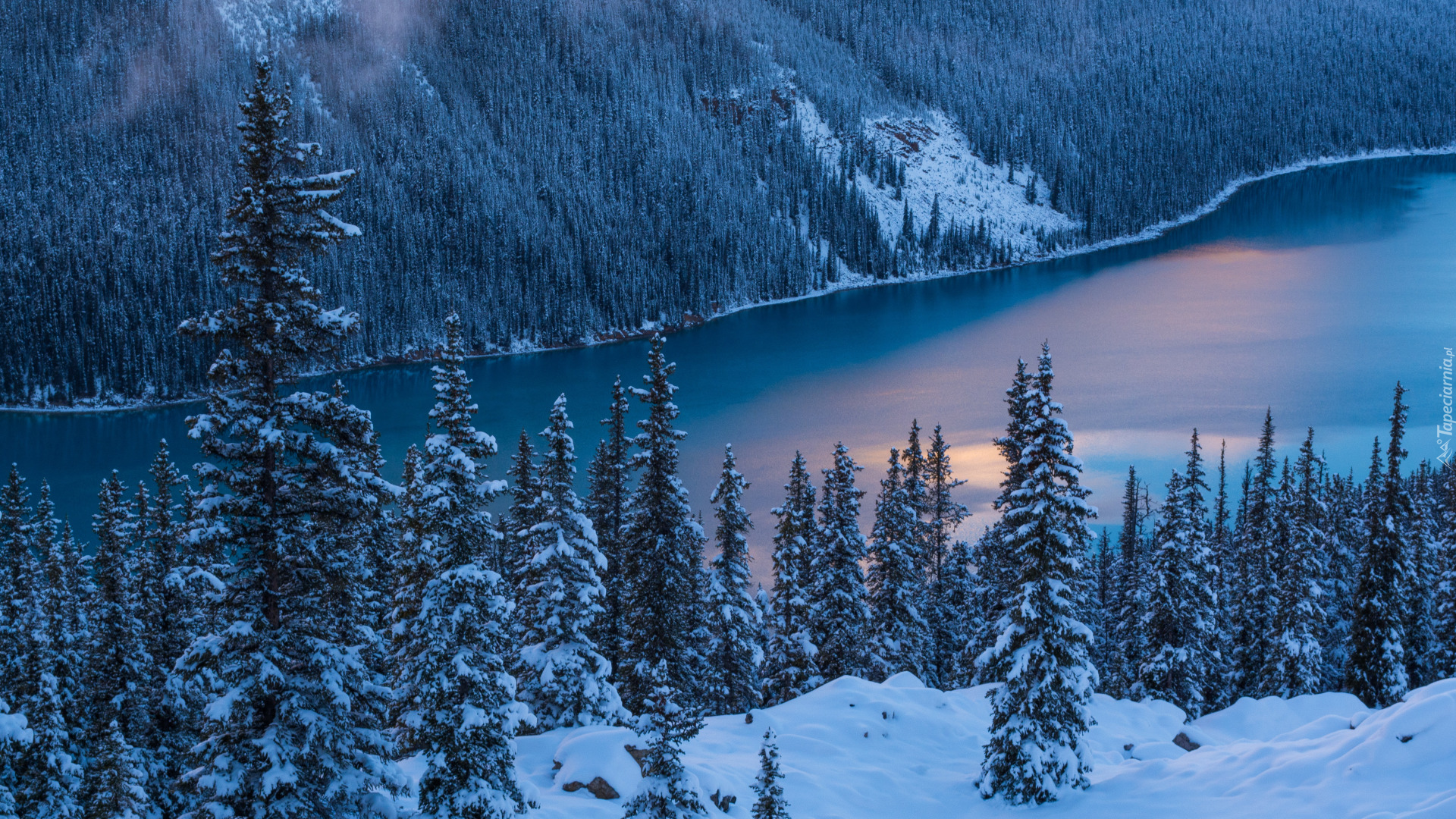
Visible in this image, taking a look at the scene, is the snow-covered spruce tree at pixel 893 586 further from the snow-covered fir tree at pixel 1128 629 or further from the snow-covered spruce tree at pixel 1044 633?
the snow-covered spruce tree at pixel 1044 633

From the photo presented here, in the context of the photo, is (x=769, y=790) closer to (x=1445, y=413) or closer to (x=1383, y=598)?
(x=1383, y=598)

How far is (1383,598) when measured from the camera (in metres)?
37.8

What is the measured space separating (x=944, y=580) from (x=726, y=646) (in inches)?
506

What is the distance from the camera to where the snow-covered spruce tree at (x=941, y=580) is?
142ft

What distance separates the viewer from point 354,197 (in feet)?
645

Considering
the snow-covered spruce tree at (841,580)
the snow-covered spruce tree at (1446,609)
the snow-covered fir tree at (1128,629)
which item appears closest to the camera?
the snow-covered spruce tree at (841,580)

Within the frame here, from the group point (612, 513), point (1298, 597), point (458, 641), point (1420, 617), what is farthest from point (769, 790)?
point (1420, 617)

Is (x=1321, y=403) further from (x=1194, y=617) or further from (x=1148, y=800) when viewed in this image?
(x=1148, y=800)

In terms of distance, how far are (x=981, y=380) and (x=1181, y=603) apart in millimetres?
91896

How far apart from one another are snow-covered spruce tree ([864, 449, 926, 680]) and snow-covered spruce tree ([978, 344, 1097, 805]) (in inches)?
609

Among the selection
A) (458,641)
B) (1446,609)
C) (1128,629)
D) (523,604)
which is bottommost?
(1128,629)

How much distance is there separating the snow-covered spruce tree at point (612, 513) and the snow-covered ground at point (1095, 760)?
7.30 m

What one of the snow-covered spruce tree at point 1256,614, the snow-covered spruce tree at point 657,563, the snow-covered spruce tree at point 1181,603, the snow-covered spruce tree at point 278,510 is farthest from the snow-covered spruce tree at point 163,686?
the snow-covered spruce tree at point 1256,614

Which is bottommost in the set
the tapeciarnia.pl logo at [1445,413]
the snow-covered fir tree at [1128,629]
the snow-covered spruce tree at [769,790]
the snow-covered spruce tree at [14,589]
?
the snow-covered fir tree at [1128,629]
